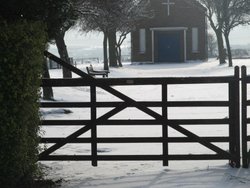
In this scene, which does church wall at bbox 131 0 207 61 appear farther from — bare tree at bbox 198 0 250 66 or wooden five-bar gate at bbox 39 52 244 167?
wooden five-bar gate at bbox 39 52 244 167

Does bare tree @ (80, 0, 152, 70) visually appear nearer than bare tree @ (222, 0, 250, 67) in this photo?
Yes

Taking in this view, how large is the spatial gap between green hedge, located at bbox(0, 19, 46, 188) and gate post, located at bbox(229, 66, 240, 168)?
10.5 feet

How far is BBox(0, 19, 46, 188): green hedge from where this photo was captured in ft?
20.2

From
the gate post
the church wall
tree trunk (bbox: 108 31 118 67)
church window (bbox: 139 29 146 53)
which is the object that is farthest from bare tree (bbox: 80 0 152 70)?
the gate post

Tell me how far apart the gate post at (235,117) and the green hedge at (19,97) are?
126 inches

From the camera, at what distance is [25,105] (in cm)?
657

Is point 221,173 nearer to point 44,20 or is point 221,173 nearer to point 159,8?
point 44,20

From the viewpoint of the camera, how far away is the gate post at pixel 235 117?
829cm

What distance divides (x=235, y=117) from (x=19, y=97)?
3.69m

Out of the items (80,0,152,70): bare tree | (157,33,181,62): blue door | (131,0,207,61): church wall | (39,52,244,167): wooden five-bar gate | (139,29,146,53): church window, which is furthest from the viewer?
(139,29,146,53): church window

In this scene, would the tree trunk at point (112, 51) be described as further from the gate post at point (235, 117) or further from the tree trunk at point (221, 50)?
the gate post at point (235, 117)

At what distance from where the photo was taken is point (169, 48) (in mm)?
63906

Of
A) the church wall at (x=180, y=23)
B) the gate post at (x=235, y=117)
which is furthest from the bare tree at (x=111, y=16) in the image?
the gate post at (x=235, y=117)

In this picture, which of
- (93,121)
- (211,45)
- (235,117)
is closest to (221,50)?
(211,45)
